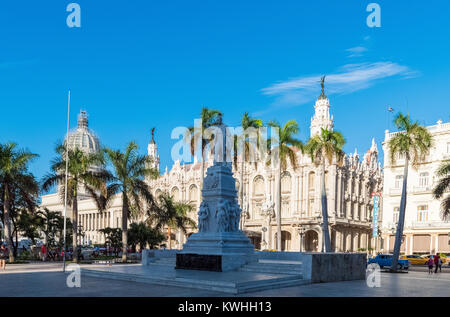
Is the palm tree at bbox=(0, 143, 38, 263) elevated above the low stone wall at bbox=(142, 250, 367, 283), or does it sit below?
above

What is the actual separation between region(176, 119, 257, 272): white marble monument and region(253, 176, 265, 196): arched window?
5264 centimetres

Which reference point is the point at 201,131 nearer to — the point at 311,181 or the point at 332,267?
the point at 332,267

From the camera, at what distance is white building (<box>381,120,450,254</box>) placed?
56.0 m

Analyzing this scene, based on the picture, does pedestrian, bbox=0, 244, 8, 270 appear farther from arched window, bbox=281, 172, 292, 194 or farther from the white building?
arched window, bbox=281, 172, 292, 194

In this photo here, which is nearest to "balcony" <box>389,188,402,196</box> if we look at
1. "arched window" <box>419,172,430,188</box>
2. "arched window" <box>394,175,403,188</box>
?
"arched window" <box>394,175,403,188</box>

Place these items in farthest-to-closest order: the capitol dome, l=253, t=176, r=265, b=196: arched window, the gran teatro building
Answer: the capitol dome → l=253, t=176, r=265, b=196: arched window → the gran teatro building

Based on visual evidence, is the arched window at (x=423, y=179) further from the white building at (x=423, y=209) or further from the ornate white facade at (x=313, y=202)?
the ornate white facade at (x=313, y=202)

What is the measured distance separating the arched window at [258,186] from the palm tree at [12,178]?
150ft

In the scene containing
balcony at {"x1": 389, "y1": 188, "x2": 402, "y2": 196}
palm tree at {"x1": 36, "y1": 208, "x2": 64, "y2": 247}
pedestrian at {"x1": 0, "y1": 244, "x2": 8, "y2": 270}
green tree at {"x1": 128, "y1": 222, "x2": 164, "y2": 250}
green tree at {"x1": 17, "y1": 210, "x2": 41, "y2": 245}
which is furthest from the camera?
balcony at {"x1": 389, "y1": 188, "x2": 402, "y2": 196}

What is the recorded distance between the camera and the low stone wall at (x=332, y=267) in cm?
1888

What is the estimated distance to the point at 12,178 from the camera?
34.6m

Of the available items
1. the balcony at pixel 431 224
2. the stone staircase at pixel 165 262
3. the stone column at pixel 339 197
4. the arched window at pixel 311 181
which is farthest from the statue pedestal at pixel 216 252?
the arched window at pixel 311 181

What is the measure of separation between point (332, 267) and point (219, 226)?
561 cm
